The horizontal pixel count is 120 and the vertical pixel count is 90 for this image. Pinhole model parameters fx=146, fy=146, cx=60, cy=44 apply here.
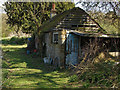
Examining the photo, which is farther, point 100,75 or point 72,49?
point 72,49

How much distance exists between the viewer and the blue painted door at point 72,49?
11.5 metres

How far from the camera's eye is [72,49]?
11758mm

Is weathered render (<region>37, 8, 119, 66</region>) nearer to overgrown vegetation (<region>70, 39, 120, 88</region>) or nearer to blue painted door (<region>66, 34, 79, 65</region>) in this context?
blue painted door (<region>66, 34, 79, 65</region>)

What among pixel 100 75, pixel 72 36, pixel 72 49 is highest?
pixel 72 36

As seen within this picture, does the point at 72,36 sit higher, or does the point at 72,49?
the point at 72,36

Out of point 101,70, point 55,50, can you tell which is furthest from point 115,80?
point 55,50

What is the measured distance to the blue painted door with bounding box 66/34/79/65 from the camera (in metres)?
11.5

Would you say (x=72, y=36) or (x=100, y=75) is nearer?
(x=100, y=75)

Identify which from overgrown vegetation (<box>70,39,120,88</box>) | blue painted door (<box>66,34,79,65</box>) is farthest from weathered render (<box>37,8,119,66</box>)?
overgrown vegetation (<box>70,39,120,88</box>)

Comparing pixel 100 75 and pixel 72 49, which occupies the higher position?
pixel 72 49

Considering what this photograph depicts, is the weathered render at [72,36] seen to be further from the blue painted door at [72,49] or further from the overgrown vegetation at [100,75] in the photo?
the overgrown vegetation at [100,75]

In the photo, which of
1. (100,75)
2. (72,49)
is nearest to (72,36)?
(72,49)

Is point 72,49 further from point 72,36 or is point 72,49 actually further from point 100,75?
point 100,75

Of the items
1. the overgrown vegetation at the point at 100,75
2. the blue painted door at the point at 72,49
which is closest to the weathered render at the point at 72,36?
the blue painted door at the point at 72,49
